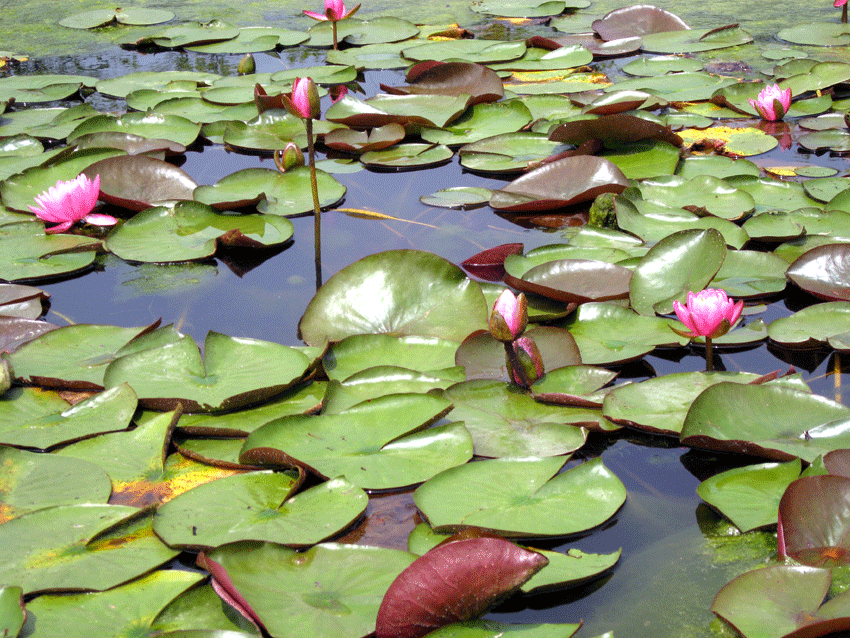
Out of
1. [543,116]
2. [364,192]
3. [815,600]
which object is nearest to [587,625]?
[815,600]

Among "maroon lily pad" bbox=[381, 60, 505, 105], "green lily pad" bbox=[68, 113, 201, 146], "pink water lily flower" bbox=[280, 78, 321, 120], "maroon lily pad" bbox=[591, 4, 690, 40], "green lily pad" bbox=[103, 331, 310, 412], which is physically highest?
"maroon lily pad" bbox=[591, 4, 690, 40]

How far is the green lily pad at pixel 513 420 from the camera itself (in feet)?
4.46

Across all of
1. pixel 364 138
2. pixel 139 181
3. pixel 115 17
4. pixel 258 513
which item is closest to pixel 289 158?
pixel 364 138

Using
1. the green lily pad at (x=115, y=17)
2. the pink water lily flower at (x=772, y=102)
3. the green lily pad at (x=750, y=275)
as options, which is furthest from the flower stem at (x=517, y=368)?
the green lily pad at (x=115, y=17)

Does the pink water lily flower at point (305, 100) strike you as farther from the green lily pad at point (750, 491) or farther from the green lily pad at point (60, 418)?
the green lily pad at point (750, 491)

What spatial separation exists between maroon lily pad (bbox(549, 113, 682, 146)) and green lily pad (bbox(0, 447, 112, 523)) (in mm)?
1913

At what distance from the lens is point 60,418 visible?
4.88 ft

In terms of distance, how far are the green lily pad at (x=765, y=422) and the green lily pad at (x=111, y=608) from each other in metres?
0.90

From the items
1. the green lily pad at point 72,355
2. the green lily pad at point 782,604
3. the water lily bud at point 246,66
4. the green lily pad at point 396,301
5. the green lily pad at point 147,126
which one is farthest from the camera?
the water lily bud at point 246,66

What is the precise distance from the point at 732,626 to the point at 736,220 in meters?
1.49

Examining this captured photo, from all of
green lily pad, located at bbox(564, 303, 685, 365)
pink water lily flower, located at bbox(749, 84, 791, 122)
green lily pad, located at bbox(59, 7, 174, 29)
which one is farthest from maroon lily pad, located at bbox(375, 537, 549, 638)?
green lily pad, located at bbox(59, 7, 174, 29)

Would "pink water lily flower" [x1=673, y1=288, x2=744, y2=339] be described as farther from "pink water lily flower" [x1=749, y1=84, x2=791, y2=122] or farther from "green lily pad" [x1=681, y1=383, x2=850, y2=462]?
"pink water lily flower" [x1=749, y1=84, x2=791, y2=122]

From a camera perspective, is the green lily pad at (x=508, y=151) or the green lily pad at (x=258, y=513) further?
the green lily pad at (x=508, y=151)

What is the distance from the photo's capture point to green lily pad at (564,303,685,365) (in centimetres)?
163
